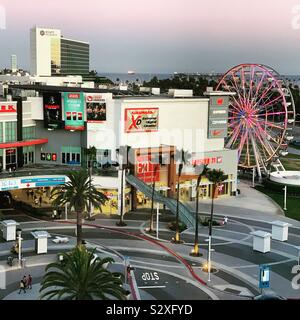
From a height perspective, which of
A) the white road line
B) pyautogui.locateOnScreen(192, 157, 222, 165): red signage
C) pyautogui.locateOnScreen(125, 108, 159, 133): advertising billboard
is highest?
pyautogui.locateOnScreen(125, 108, 159, 133): advertising billboard

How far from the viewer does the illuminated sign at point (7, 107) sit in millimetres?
57484

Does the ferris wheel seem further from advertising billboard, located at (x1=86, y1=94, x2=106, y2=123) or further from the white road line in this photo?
the white road line

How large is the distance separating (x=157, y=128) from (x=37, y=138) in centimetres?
1461

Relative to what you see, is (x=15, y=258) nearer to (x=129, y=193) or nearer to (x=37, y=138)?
(x=129, y=193)

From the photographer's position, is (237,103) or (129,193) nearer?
(129,193)

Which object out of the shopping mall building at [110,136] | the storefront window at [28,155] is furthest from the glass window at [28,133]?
the storefront window at [28,155]

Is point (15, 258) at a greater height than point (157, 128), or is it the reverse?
point (157, 128)

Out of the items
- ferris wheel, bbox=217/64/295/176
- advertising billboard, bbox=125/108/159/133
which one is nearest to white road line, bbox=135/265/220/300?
advertising billboard, bbox=125/108/159/133

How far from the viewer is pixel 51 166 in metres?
60.8

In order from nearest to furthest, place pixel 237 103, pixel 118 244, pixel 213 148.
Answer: pixel 118 244 < pixel 213 148 < pixel 237 103

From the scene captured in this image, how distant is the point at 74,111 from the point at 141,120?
25.8 ft

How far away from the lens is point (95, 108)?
5938 centimetres

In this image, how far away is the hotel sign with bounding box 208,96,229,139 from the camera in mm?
65750
